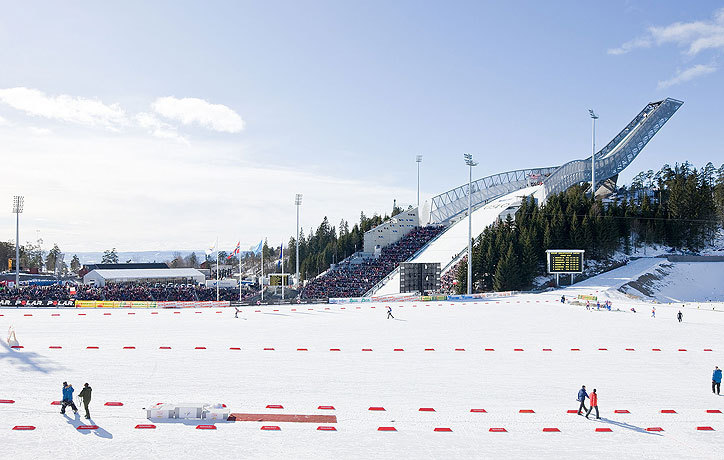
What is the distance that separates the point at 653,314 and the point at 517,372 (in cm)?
2257

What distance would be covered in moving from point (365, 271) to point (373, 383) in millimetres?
54516

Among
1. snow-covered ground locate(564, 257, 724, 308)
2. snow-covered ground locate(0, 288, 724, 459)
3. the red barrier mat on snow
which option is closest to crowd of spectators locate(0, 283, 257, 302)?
→ snow-covered ground locate(0, 288, 724, 459)

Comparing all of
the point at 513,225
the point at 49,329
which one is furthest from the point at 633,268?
the point at 49,329

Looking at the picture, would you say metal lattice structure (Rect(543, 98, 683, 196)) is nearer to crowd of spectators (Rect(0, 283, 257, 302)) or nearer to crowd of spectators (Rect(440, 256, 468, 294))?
crowd of spectators (Rect(440, 256, 468, 294))

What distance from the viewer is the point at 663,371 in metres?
21.4

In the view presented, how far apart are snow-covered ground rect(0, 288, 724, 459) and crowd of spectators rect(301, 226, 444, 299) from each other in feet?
98.3

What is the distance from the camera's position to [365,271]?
73375 millimetres

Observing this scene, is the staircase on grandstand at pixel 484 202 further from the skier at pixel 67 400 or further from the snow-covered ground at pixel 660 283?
the skier at pixel 67 400

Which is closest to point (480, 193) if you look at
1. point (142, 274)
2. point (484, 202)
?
point (484, 202)

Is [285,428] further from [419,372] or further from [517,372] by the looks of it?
[517,372]

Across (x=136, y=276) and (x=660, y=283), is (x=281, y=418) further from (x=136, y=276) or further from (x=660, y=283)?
(x=136, y=276)

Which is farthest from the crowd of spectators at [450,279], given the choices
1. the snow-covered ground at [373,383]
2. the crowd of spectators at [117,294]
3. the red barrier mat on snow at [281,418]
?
the red barrier mat on snow at [281,418]

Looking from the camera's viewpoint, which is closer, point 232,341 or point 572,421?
point 572,421

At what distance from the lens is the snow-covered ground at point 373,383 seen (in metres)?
12.6
